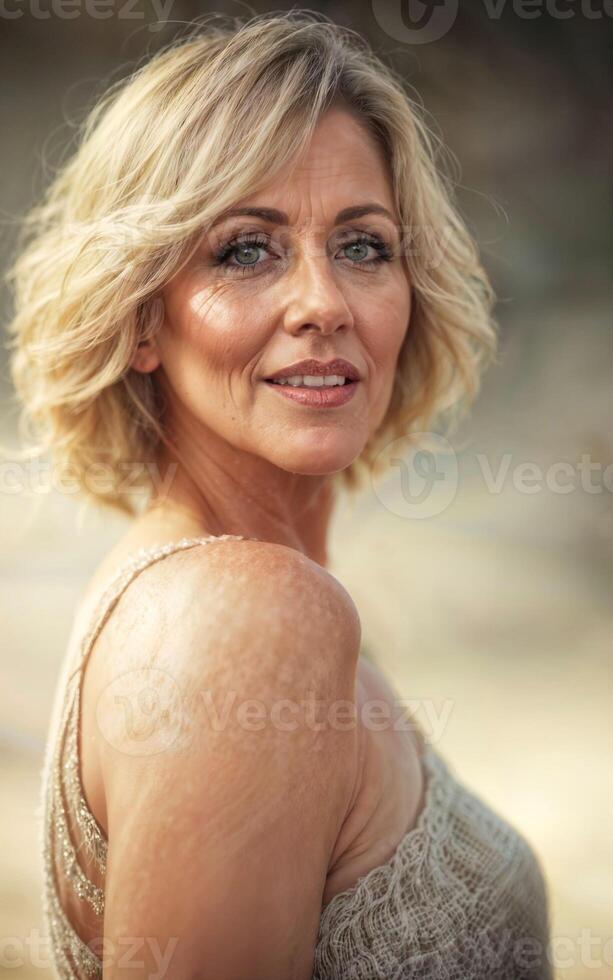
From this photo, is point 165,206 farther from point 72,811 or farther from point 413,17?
point 413,17

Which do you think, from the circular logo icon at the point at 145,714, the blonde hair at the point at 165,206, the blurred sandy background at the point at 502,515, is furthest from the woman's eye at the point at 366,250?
the blurred sandy background at the point at 502,515

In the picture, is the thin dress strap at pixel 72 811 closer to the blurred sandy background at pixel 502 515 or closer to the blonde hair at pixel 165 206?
the blonde hair at pixel 165 206

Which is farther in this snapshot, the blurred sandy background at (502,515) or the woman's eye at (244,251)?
the blurred sandy background at (502,515)

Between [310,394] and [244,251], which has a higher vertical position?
[244,251]

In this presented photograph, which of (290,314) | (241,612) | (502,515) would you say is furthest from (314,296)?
(502,515)

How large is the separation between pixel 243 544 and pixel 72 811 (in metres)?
0.36

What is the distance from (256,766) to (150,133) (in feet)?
2.54

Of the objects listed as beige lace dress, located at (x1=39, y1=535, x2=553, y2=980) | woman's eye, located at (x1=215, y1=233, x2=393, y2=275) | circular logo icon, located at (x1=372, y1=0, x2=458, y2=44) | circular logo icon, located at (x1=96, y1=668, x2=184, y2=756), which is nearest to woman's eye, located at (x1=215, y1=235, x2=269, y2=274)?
woman's eye, located at (x1=215, y1=233, x2=393, y2=275)

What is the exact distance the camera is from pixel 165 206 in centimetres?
109

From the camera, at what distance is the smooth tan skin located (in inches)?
Answer: 32.1

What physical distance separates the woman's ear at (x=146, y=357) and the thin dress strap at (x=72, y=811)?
0.29m

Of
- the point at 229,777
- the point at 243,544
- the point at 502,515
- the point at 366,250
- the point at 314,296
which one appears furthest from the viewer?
the point at 502,515

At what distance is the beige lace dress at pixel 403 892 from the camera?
100 centimetres

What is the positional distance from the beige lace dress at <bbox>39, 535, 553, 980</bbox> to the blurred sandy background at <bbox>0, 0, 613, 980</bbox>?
5.50 ft
